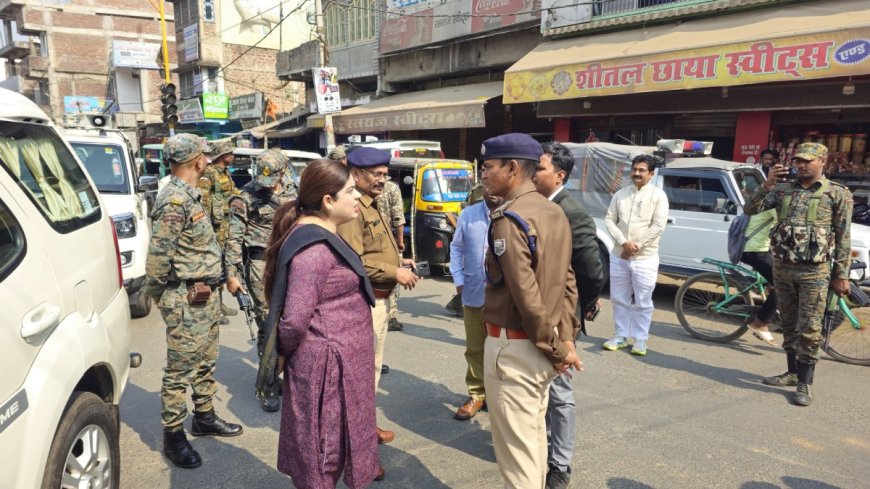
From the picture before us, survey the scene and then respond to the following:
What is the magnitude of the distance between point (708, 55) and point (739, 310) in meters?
5.74

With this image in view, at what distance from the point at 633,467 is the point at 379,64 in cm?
1801

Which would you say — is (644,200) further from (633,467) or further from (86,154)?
(86,154)

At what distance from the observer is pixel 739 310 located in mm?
5582

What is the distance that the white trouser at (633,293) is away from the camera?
5.12 metres

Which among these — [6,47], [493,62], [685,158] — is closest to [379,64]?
[493,62]

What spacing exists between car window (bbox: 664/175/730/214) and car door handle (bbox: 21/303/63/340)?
6728mm

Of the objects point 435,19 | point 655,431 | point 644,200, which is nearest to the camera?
point 655,431

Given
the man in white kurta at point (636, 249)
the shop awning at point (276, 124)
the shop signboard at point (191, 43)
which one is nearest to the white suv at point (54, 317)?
the man in white kurta at point (636, 249)

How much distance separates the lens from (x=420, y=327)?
6180 millimetres

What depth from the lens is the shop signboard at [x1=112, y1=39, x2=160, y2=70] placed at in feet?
120

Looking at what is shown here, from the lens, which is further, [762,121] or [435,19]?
[435,19]

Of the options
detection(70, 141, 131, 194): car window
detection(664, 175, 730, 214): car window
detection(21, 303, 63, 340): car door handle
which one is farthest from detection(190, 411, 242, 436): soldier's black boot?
detection(664, 175, 730, 214): car window

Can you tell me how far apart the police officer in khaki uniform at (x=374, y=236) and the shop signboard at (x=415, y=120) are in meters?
10.1

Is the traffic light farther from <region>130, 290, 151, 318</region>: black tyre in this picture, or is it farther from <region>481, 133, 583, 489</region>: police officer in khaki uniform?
<region>481, 133, 583, 489</region>: police officer in khaki uniform
